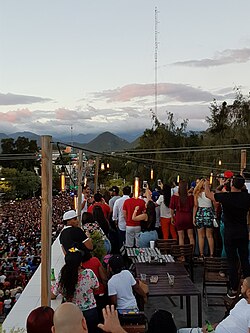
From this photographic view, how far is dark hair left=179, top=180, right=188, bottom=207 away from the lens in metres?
7.44

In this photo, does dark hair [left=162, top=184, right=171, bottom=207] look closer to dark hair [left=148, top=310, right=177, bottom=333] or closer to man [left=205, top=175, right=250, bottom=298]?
man [left=205, top=175, right=250, bottom=298]

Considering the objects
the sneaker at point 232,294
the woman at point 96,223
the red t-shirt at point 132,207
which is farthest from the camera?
the red t-shirt at point 132,207

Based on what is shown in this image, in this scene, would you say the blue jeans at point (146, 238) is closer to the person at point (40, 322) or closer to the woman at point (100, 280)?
the woman at point (100, 280)

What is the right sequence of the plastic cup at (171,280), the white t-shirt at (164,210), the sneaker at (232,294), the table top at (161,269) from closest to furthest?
1. the plastic cup at (171,280)
2. the sneaker at (232,294)
3. the table top at (161,269)
4. the white t-shirt at (164,210)

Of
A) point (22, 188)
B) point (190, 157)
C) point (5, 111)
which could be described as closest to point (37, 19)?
point (190, 157)

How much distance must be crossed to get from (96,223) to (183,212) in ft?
5.55

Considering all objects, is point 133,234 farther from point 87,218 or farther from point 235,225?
point 235,225

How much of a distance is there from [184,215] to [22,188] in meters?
48.0

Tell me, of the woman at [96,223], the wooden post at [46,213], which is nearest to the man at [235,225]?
the woman at [96,223]

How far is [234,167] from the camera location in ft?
75.1

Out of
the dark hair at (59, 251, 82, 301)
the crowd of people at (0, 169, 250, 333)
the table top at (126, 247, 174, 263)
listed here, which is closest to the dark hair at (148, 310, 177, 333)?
the crowd of people at (0, 169, 250, 333)

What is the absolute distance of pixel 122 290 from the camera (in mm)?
4691

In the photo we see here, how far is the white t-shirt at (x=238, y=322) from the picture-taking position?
388 cm

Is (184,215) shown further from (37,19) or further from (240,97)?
(240,97)
